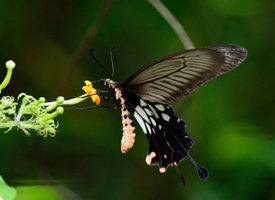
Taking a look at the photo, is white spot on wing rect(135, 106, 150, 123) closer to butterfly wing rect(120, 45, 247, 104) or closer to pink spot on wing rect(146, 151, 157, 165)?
butterfly wing rect(120, 45, 247, 104)

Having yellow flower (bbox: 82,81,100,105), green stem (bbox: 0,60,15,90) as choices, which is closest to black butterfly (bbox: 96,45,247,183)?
yellow flower (bbox: 82,81,100,105)

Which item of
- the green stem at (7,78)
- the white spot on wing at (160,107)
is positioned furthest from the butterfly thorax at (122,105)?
the green stem at (7,78)

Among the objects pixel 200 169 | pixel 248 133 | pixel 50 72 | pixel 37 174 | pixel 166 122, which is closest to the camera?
pixel 200 169

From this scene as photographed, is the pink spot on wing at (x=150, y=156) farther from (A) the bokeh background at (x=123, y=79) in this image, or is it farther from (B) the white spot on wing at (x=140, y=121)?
(A) the bokeh background at (x=123, y=79)

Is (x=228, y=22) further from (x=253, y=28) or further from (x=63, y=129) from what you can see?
(x=63, y=129)

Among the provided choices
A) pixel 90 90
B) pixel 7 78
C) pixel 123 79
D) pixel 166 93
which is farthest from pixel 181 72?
pixel 123 79

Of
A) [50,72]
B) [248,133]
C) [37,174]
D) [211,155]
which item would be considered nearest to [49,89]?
[50,72]
